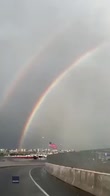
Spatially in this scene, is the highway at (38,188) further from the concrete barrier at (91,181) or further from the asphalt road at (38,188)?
the concrete barrier at (91,181)

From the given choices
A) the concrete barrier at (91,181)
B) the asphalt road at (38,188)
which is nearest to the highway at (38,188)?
the asphalt road at (38,188)

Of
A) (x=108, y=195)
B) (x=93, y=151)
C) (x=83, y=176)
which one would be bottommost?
(x=108, y=195)

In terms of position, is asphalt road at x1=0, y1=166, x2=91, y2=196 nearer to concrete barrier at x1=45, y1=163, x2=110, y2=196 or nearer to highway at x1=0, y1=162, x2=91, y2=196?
highway at x1=0, y1=162, x2=91, y2=196

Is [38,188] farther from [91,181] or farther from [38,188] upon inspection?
[91,181]

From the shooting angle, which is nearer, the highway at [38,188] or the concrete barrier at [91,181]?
the concrete barrier at [91,181]

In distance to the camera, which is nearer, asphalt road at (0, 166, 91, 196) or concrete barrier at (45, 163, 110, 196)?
concrete barrier at (45, 163, 110, 196)

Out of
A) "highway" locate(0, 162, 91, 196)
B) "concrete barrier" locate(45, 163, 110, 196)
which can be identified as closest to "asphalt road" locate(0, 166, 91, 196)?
"highway" locate(0, 162, 91, 196)

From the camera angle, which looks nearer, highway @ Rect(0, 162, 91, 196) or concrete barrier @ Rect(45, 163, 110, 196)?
concrete barrier @ Rect(45, 163, 110, 196)

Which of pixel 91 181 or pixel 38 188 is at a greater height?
pixel 38 188

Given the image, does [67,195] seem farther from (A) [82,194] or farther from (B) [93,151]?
(B) [93,151]

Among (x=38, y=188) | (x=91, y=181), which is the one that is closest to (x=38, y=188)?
(x=38, y=188)

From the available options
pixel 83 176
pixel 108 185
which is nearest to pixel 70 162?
pixel 83 176
